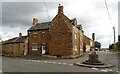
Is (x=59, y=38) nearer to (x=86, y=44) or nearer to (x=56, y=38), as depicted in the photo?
(x=56, y=38)

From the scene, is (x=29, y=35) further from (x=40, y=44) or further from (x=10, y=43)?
(x=10, y=43)

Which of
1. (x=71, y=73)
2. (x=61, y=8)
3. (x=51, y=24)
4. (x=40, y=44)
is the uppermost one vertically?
(x=61, y=8)

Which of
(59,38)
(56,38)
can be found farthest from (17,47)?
(59,38)

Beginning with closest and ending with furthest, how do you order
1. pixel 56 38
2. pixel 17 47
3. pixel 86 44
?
pixel 56 38 < pixel 17 47 < pixel 86 44

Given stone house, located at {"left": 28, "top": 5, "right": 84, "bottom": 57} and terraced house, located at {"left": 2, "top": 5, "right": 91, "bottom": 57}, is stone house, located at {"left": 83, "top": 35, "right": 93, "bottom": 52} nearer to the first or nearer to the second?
terraced house, located at {"left": 2, "top": 5, "right": 91, "bottom": 57}

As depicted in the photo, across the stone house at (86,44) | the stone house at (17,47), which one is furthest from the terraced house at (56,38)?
the stone house at (86,44)

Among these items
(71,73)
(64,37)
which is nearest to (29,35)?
(64,37)

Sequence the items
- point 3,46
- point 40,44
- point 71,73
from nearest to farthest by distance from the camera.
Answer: point 71,73
point 40,44
point 3,46

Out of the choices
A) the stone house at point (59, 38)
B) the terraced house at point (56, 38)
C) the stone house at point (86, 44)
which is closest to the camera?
the stone house at point (59, 38)

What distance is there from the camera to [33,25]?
5725 centimetres

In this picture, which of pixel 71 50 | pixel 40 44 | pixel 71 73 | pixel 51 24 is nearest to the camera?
pixel 71 73

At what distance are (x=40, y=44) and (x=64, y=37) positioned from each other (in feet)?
27.7

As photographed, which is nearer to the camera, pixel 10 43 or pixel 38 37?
pixel 38 37

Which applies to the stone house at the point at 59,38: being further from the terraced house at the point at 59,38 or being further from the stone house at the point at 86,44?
the stone house at the point at 86,44
